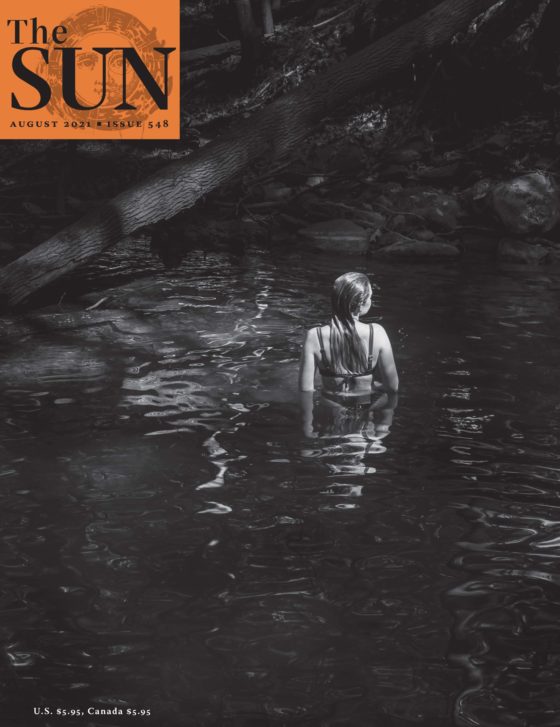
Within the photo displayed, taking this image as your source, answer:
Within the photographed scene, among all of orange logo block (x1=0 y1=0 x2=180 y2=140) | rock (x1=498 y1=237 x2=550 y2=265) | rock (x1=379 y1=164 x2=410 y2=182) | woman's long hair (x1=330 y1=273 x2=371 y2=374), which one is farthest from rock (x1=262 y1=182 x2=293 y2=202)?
woman's long hair (x1=330 y1=273 x2=371 y2=374)

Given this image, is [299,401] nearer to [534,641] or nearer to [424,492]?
[424,492]

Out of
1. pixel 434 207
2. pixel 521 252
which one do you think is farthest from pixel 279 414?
pixel 434 207

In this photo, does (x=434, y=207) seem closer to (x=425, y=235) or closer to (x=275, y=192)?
(x=425, y=235)

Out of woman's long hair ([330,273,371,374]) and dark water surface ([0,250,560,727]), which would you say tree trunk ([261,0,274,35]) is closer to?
dark water surface ([0,250,560,727])

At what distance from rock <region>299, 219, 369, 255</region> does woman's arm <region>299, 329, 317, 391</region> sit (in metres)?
7.98

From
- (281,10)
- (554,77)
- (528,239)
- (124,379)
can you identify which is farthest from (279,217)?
(281,10)

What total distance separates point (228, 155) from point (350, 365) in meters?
5.66

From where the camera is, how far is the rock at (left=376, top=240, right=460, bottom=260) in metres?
14.4

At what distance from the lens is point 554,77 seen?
19391mm

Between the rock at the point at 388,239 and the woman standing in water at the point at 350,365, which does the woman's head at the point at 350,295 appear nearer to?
the woman standing in water at the point at 350,365

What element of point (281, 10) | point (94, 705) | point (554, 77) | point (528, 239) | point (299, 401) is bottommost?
point (94, 705)

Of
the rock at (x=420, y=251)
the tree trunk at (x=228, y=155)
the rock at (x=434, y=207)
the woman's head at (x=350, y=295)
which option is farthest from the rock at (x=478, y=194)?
the woman's head at (x=350, y=295)

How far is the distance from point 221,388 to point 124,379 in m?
0.90

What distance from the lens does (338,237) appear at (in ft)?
49.2
